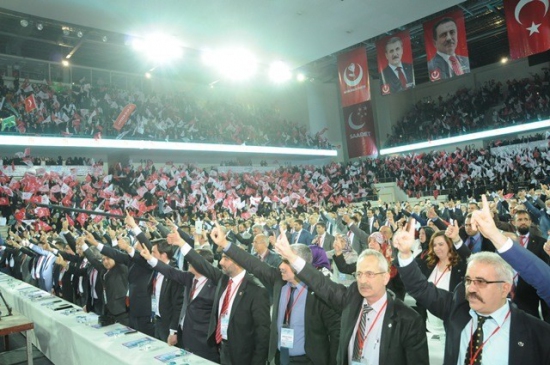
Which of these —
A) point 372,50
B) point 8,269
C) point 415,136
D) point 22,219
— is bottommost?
point 8,269

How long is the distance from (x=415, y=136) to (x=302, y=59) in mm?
14731

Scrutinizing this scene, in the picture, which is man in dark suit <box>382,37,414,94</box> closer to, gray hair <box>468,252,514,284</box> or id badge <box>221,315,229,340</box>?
id badge <box>221,315,229,340</box>

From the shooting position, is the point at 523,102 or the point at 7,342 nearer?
the point at 7,342

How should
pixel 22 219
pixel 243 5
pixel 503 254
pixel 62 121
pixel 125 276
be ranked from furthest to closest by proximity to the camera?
pixel 62 121 < pixel 22 219 < pixel 243 5 < pixel 125 276 < pixel 503 254

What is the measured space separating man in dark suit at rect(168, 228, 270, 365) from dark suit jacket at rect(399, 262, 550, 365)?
131cm

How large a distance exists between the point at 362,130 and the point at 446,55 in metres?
6.52

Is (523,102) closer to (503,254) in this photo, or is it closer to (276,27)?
(276,27)

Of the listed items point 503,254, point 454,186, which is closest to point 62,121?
point 503,254

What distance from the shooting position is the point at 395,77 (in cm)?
1182

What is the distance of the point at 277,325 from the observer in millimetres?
3262

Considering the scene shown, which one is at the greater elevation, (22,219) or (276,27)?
(276,27)

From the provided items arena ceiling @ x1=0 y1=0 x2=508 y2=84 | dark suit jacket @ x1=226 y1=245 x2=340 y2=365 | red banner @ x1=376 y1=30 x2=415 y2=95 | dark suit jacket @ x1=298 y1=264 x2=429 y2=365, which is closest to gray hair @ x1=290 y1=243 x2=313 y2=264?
dark suit jacket @ x1=226 y1=245 x2=340 y2=365

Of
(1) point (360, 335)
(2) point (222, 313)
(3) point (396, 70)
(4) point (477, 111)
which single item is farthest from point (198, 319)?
(4) point (477, 111)

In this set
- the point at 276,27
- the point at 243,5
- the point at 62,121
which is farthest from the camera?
the point at 62,121
